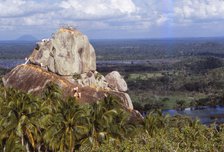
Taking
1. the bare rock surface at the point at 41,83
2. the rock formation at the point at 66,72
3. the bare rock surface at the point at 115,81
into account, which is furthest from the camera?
the bare rock surface at the point at 115,81

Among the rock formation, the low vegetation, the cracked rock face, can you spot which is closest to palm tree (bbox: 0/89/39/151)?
the low vegetation

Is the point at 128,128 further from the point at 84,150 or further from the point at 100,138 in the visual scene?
the point at 84,150

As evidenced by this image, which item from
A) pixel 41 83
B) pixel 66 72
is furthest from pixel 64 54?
pixel 41 83

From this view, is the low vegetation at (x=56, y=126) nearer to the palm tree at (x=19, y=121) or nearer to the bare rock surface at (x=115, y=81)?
the palm tree at (x=19, y=121)

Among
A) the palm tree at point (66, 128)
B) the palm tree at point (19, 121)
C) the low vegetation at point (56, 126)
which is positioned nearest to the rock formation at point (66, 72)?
the low vegetation at point (56, 126)

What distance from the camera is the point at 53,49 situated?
87.8m

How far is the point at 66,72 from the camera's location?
87.1 meters

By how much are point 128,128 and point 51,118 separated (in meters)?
11.3

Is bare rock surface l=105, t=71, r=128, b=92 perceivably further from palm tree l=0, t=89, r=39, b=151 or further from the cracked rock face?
palm tree l=0, t=89, r=39, b=151

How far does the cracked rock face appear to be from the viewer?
285ft

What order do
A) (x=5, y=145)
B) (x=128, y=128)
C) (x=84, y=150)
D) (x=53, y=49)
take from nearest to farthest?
(x=84, y=150)
(x=5, y=145)
(x=128, y=128)
(x=53, y=49)

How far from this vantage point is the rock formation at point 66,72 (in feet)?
269

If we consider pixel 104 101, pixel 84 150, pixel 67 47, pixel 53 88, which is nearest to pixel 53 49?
pixel 67 47

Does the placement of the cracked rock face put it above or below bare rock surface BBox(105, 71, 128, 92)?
above
